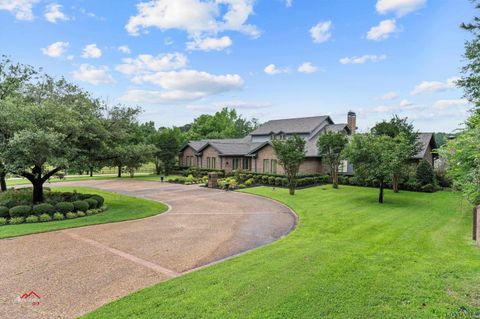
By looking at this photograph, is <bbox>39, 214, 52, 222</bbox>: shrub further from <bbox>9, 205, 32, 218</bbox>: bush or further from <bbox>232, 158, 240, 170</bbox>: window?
<bbox>232, 158, 240, 170</bbox>: window

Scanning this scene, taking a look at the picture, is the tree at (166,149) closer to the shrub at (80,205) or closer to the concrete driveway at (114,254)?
the shrub at (80,205)

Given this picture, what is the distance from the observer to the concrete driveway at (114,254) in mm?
5797

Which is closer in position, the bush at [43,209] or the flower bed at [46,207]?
the flower bed at [46,207]

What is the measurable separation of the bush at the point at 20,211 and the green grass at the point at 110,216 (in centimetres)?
93

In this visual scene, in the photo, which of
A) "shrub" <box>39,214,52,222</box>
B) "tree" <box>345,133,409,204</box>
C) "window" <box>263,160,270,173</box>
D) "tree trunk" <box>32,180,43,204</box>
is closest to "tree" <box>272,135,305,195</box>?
"tree" <box>345,133,409,204</box>

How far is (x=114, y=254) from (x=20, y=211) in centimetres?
744

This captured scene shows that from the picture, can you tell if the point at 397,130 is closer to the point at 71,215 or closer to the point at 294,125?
the point at 294,125

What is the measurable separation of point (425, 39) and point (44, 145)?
71.2 feet

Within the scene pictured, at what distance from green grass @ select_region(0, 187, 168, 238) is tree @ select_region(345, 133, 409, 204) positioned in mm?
13127

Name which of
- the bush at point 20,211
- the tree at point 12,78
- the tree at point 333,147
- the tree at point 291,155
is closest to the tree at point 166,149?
the tree at point 12,78

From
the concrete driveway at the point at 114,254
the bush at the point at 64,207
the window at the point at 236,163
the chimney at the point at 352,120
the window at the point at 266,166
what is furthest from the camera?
the chimney at the point at 352,120

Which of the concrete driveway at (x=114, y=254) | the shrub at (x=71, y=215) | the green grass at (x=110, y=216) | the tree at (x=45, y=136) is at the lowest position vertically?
the concrete driveway at (x=114, y=254)

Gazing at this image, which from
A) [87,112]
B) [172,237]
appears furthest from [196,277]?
[87,112]

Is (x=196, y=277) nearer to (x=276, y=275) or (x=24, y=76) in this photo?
(x=276, y=275)
